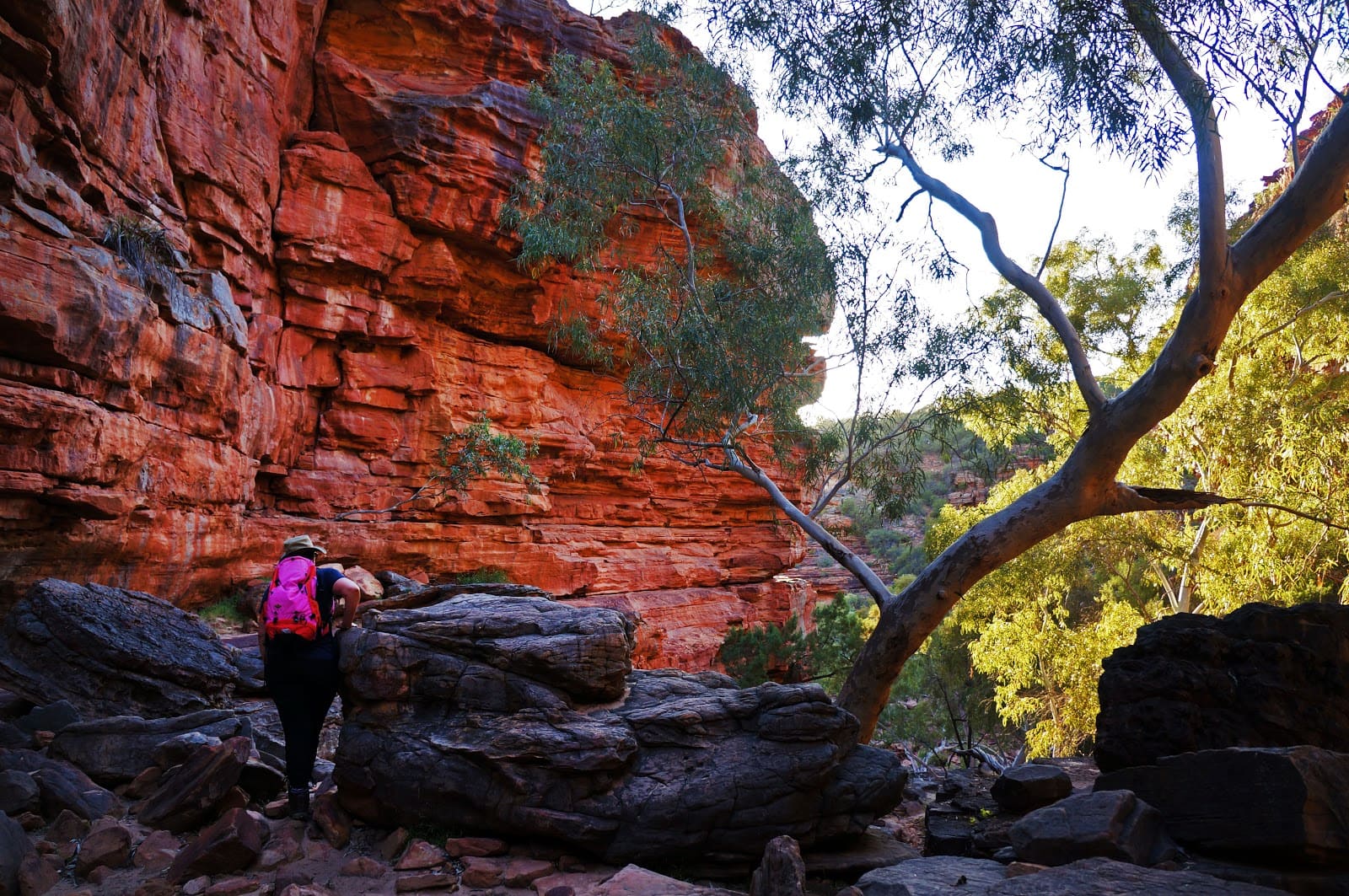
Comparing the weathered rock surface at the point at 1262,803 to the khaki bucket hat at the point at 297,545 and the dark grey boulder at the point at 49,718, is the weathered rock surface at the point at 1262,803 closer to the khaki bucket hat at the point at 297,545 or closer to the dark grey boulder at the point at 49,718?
the khaki bucket hat at the point at 297,545

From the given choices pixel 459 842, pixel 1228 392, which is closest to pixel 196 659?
pixel 459 842

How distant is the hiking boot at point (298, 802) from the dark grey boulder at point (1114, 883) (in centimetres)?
365

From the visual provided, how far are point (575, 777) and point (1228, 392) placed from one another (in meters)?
12.5

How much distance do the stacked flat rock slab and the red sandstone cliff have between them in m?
5.97

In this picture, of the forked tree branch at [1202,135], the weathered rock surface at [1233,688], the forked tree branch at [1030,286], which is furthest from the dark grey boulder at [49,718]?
the forked tree branch at [1202,135]

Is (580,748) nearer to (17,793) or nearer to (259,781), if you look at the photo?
(259,781)

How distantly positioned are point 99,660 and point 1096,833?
659 cm

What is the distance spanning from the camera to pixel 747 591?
20.1m

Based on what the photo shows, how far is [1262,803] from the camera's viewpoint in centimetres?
376

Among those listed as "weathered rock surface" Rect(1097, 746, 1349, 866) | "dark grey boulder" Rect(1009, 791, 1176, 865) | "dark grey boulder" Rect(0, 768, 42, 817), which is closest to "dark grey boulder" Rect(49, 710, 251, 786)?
"dark grey boulder" Rect(0, 768, 42, 817)

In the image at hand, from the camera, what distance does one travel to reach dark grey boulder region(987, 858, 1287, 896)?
3271mm

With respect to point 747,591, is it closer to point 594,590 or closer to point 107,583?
point 594,590

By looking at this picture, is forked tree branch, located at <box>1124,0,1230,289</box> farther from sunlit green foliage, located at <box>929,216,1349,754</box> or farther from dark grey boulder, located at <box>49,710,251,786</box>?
dark grey boulder, located at <box>49,710,251,786</box>

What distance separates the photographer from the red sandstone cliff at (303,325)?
28.1ft
